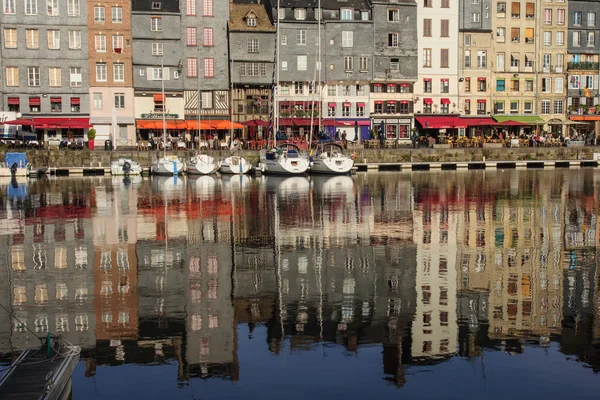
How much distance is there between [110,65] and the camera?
7994cm

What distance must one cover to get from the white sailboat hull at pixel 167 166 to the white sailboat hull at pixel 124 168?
1377 millimetres

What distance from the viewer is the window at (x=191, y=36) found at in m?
82.0

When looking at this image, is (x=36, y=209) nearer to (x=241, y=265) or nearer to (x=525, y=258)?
(x=241, y=265)

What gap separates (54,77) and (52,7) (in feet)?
21.3

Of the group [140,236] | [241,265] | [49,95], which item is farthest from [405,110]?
[241,265]

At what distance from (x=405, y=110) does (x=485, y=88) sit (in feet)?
31.1

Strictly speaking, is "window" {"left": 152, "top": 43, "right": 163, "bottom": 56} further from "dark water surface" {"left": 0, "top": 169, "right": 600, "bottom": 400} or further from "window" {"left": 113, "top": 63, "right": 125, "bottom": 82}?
"dark water surface" {"left": 0, "top": 169, "right": 600, "bottom": 400}

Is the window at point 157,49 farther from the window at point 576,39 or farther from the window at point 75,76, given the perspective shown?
the window at point 576,39

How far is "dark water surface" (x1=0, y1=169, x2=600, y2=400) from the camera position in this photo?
15383 mm

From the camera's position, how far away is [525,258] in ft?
87.8

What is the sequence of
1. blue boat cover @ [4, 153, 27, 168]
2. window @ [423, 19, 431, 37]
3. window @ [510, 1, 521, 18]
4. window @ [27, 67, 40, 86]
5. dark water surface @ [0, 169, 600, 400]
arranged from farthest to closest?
1. window @ [510, 1, 521, 18]
2. window @ [423, 19, 431, 37]
3. window @ [27, 67, 40, 86]
4. blue boat cover @ [4, 153, 27, 168]
5. dark water surface @ [0, 169, 600, 400]

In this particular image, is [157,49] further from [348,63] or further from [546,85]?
[546,85]

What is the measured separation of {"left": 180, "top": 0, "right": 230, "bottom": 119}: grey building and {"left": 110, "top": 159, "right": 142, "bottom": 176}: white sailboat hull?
42.3 ft

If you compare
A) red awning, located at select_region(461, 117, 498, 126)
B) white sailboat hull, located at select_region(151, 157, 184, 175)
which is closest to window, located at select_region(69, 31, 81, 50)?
white sailboat hull, located at select_region(151, 157, 184, 175)
